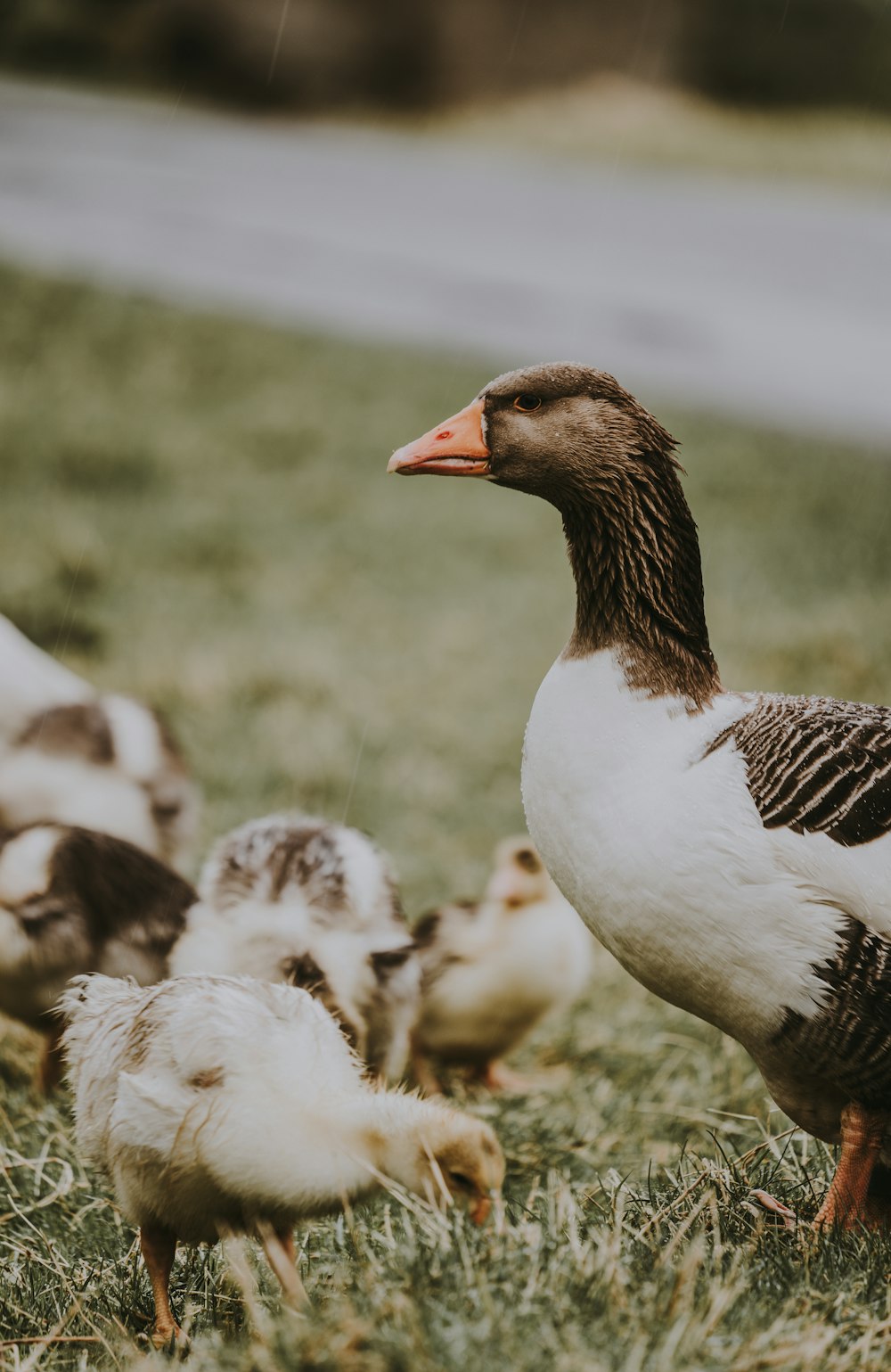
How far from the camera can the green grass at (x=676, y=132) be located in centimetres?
2445

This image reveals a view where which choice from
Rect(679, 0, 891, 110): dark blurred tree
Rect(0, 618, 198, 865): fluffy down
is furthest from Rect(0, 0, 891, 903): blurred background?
Rect(679, 0, 891, 110): dark blurred tree

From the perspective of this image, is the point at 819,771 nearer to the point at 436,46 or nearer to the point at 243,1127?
the point at 243,1127

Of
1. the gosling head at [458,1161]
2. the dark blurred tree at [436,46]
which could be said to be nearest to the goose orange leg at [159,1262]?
the gosling head at [458,1161]

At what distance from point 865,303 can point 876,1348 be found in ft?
49.2

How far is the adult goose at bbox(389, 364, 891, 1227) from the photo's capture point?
10.1ft

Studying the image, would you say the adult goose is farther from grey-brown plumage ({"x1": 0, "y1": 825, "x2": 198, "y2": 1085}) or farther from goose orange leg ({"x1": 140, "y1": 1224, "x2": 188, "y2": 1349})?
grey-brown plumage ({"x1": 0, "y1": 825, "x2": 198, "y2": 1085})

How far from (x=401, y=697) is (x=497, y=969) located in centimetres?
345

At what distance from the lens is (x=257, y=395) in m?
13.0

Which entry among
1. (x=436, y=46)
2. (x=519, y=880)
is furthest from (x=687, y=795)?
(x=436, y=46)

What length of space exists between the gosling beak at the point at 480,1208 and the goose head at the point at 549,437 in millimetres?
1626

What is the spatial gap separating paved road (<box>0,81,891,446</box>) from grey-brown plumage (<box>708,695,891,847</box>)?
9.63m

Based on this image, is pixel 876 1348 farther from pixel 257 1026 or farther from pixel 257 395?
pixel 257 395

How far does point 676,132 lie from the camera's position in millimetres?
26953

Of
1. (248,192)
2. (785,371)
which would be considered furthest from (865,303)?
(248,192)
